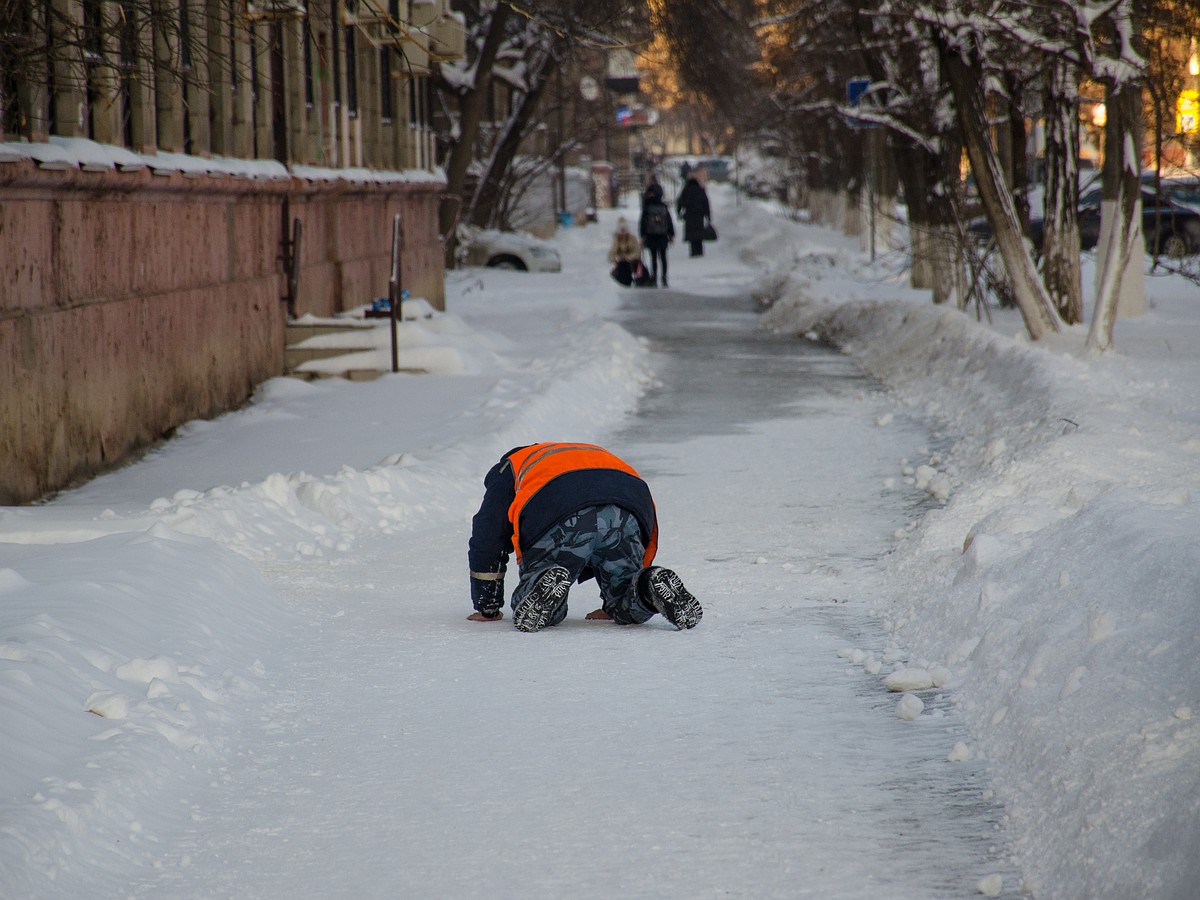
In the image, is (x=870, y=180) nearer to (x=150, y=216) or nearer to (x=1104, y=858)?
(x=150, y=216)

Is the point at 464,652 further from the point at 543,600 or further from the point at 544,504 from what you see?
the point at 544,504

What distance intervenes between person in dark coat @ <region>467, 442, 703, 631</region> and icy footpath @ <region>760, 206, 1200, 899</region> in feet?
3.26

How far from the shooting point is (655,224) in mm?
27797

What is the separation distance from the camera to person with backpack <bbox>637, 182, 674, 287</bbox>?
27062 millimetres

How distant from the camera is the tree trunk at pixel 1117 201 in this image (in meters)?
13.3

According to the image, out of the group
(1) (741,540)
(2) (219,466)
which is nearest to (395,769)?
(1) (741,540)

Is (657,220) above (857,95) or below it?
below

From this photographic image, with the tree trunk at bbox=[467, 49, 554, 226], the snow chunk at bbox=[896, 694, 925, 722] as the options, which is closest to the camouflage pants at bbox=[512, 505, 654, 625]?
the snow chunk at bbox=[896, 694, 925, 722]

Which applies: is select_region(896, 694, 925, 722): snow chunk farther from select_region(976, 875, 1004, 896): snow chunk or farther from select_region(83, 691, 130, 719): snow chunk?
select_region(83, 691, 130, 719): snow chunk

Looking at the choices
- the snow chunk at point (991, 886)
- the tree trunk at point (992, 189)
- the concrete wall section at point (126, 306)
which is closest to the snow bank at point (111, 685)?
the snow chunk at point (991, 886)

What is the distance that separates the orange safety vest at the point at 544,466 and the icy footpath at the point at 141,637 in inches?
42.6

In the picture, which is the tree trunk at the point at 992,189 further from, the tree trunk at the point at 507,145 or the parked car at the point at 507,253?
the parked car at the point at 507,253

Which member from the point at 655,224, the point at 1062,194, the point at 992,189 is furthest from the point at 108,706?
the point at 655,224

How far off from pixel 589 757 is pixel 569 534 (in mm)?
1518
